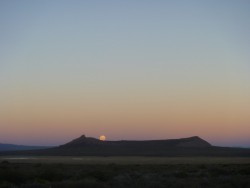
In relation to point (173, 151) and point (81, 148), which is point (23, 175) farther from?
point (81, 148)

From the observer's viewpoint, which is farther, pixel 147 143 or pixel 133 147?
pixel 147 143

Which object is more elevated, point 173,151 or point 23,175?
point 173,151

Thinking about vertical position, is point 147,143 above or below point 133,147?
above

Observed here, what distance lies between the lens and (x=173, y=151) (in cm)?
16625

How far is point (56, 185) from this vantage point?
25922mm

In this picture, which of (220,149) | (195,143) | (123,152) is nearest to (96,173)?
(123,152)

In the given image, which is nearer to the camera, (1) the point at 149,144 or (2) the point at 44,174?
(2) the point at 44,174

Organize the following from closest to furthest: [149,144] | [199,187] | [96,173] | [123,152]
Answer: [199,187] < [96,173] < [123,152] < [149,144]

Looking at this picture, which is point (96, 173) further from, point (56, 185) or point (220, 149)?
point (220, 149)

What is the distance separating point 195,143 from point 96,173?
156851 millimetres

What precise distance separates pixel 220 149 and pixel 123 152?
3552 cm

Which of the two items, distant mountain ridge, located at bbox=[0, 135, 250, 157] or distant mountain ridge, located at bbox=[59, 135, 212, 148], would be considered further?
distant mountain ridge, located at bbox=[59, 135, 212, 148]

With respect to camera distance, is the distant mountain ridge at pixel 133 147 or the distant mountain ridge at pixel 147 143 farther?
the distant mountain ridge at pixel 147 143

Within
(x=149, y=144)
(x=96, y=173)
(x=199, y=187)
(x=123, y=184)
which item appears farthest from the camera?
(x=149, y=144)
